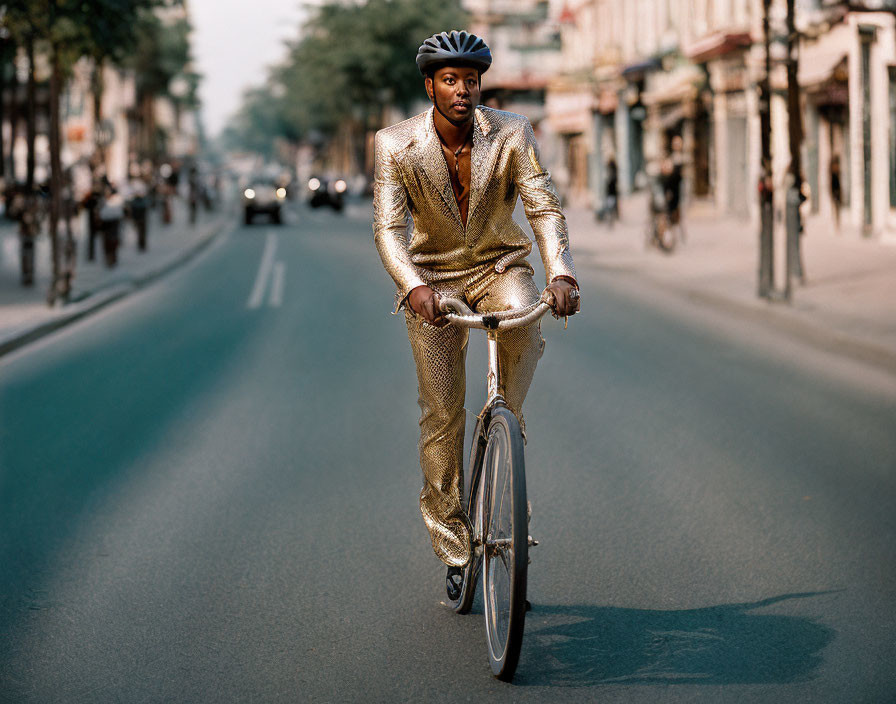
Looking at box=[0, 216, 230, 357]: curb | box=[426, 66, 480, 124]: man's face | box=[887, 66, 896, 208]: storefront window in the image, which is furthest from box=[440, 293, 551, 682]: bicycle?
box=[887, 66, 896, 208]: storefront window

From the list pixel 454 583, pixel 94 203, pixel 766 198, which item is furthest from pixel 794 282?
pixel 454 583

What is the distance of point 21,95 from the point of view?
7100cm

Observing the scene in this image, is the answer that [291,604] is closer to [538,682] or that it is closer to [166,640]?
[166,640]

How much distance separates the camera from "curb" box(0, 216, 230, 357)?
45.4ft

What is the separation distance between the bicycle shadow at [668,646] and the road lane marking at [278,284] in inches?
537

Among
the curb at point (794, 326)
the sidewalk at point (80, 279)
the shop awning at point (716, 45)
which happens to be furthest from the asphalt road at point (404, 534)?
the shop awning at point (716, 45)

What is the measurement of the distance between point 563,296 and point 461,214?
538 millimetres

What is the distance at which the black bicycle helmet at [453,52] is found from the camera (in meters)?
4.34

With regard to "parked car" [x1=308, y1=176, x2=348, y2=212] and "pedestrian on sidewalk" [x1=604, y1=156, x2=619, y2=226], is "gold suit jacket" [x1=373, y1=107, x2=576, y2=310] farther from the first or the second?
"parked car" [x1=308, y1=176, x2=348, y2=212]

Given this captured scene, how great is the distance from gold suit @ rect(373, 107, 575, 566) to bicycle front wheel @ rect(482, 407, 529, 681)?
9.5 inches

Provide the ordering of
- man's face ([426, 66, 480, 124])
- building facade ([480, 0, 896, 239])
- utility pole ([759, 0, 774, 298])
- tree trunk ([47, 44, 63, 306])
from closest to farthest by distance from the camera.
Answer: man's face ([426, 66, 480, 124]), utility pole ([759, 0, 774, 298]), tree trunk ([47, 44, 63, 306]), building facade ([480, 0, 896, 239])

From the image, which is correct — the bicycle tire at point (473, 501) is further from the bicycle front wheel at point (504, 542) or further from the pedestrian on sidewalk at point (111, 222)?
the pedestrian on sidewalk at point (111, 222)

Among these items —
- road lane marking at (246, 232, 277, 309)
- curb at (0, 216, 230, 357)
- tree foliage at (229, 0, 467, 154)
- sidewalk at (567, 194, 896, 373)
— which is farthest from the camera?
tree foliage at (229, 0, 467, 154)

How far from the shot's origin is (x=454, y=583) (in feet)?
16.1
